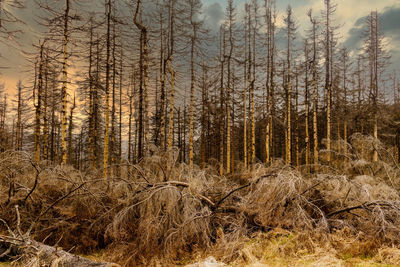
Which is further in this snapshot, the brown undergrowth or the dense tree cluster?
the dense tree cluster

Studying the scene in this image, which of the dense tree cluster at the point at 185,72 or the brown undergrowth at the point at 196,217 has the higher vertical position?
the dense tree cluster at the point at 185,72

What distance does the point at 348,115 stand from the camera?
23.3 m

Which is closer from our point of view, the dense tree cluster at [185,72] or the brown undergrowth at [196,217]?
the brown undergrowth at [196,217]

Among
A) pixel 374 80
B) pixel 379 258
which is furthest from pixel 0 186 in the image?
pixel 374 80

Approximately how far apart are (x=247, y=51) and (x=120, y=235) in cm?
1933

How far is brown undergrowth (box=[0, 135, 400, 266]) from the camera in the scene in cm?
448

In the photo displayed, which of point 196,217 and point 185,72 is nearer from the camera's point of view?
point 196,217

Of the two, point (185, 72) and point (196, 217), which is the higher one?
point (185, 72)

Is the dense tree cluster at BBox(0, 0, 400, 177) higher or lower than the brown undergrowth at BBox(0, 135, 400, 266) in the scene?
higher

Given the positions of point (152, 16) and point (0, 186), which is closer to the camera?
point (0, 186)

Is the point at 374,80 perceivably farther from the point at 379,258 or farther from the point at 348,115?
the point at 379,258

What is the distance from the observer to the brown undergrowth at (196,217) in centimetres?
448

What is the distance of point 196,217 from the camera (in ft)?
15.7

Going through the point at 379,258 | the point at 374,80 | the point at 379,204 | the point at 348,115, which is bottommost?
the point at 379,258
